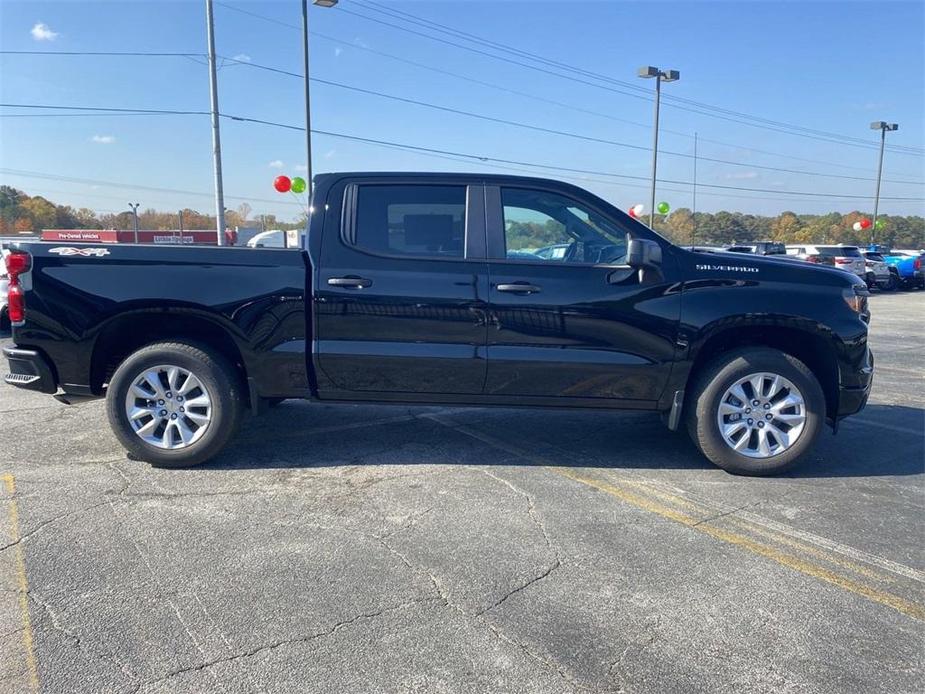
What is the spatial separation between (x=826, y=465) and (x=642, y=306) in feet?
6.21

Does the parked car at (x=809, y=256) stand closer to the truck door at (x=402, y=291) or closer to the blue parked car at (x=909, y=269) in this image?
the blue parked car at (x=909, y=269)

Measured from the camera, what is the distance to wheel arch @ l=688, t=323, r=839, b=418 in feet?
15.2

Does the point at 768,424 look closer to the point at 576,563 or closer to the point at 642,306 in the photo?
the point at 642,306

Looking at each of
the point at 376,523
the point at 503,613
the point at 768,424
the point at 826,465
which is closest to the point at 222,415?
the point at 376,523

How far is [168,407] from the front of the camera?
4.61 meters

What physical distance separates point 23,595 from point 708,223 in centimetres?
5489

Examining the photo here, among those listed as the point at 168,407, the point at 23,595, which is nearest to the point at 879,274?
the point at 168,407

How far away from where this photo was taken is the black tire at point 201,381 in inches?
179

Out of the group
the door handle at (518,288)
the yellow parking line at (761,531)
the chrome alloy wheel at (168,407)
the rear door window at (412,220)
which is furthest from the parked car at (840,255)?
the chrome alloy wheel at (168,407)

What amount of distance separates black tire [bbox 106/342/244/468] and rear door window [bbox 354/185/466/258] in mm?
1291

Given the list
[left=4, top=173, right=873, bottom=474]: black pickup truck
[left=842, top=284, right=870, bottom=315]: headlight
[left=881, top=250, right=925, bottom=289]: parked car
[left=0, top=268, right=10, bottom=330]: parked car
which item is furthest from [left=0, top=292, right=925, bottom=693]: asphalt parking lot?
[left=881, top=250, right=925, bottom=289]: parked car

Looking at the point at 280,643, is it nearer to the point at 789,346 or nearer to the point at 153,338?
the point at 153,338

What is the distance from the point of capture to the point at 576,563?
11.0 ft

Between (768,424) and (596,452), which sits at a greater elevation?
(768,424)
